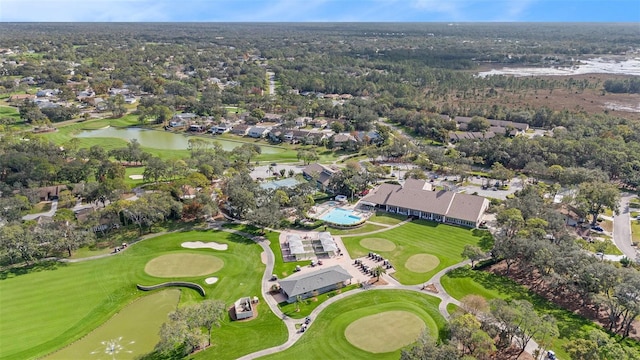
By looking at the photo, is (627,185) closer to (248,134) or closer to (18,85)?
(248,134)

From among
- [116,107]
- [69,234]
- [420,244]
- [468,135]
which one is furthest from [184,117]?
[420,244]

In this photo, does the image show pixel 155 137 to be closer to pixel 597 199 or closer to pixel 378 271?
pixel 378 271

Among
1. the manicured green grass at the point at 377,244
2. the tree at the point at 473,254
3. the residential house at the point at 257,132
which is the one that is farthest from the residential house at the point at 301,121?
the tree at the point at 473,254

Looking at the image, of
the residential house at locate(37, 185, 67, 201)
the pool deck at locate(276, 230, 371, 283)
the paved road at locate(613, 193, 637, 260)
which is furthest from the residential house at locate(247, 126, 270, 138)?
the paved road at locate(613, 193, 637, 260)

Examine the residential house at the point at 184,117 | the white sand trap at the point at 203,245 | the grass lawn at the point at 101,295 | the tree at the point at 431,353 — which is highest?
the residential house at the point at 184,117

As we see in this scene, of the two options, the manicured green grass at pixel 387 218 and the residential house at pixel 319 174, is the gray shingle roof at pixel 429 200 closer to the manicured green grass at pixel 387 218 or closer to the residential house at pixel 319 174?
the manicured green grass at pixel 387 218

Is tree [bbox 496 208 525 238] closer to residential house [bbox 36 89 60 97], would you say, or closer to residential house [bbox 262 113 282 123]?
residential house [bbox 262 113 282 123]
